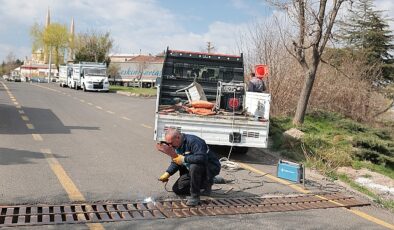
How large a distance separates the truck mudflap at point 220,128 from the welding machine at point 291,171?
55.0 inches

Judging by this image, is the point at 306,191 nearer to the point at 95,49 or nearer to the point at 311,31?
the point at 311,31

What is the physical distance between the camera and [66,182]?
7242 millimetres

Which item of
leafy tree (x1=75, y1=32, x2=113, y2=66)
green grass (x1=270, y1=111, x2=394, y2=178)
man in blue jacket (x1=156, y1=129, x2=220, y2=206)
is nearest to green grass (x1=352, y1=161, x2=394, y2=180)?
green grass (x1=270, y1=111, x2=394, y2=178)

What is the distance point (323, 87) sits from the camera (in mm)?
19344

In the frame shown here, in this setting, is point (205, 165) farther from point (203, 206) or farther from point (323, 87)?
point (323, 87)

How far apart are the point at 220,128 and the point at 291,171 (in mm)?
2085

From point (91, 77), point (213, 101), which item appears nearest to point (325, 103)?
point (213, 101)

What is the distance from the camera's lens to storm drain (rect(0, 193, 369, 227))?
554cm

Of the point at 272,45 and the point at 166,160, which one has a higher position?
the point at 272,45

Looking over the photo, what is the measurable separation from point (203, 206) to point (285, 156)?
574 centimetres

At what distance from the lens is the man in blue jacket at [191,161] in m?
6.46

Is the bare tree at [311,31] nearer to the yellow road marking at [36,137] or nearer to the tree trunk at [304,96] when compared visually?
the tree trunk at [304,96]

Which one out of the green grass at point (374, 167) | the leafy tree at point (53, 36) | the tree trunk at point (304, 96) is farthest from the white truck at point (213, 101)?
the leafy tree at point (53, 36)

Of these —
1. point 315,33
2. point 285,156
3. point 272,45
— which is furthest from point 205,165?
point 272,45
